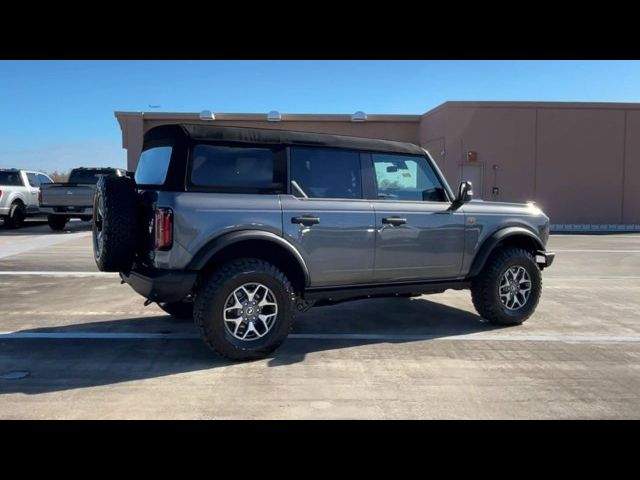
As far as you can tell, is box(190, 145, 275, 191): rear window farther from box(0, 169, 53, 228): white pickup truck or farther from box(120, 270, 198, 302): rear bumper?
box(0, 169, 53, 228): white pickup truck

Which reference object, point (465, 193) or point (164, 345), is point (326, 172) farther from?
point (164, 345)

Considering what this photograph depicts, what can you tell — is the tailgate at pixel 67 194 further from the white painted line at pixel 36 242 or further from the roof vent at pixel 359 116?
the roof vent at pixel 359 116

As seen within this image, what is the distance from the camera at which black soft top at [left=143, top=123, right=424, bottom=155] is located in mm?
4715

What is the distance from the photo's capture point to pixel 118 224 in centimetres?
458

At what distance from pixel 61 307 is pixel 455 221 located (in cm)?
496

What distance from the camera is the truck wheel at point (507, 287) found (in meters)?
5.91

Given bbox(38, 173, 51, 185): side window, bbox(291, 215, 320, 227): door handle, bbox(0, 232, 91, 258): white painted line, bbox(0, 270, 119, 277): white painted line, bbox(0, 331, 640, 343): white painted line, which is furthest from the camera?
bbox(38, 173, 51, 185): side window

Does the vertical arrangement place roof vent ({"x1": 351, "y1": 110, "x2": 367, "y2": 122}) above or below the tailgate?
above

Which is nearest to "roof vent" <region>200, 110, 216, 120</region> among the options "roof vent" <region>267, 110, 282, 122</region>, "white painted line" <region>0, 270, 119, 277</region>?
"roof vent" <region>267, 110, 282, 122</region>

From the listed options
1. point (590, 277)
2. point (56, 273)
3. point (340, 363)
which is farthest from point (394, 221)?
point (56, 273)

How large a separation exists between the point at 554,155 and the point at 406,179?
16.1 m

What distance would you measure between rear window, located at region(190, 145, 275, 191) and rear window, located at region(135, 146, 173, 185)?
0.87 feet

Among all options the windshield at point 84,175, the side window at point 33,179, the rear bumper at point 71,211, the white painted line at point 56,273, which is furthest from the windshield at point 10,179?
the white painted line at point 56,273

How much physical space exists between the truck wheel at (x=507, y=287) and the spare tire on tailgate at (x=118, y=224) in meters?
3.64
